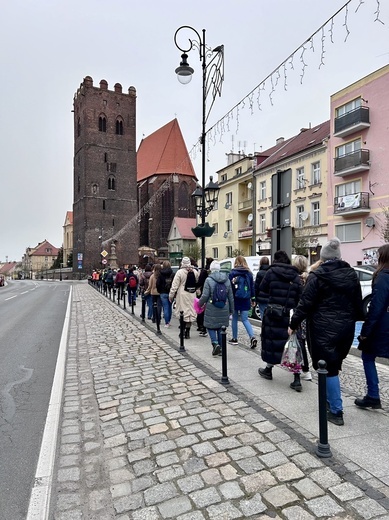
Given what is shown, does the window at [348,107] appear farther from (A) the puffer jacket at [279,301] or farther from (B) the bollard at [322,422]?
(B) the bollard at [322,422]

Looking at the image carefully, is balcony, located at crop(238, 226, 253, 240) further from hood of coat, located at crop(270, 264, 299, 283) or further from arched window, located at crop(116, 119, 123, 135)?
arched window, located at crop(116, 119, 123, 135)

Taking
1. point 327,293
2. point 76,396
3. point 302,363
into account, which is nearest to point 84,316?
point 76,396

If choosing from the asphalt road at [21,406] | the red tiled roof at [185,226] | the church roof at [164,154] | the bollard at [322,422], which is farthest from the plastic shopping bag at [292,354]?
the church roof at [164,154]

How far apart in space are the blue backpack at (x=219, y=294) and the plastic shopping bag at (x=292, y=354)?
1983 mm

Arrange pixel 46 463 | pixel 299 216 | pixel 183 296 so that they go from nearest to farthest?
pixel 46 463
pixel 183 296
pixel 299 216

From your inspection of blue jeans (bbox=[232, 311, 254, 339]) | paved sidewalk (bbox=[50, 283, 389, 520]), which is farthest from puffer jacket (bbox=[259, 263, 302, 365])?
blue jeans (bbox=[232, 311, 254, 339])

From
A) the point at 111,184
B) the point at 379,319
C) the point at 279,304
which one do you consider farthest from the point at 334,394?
the point at 111,184

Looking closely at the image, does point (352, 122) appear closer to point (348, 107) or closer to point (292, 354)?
point (348, 107)

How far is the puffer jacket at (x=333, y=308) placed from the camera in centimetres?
388

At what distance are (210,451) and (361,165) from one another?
26716 millimetres

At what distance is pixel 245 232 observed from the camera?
39906mm

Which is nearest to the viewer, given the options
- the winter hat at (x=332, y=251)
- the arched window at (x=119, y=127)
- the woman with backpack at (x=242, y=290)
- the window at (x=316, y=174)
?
the winter hat at (x=332, y=251)

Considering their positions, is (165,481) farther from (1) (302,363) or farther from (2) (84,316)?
(2) (84,316)

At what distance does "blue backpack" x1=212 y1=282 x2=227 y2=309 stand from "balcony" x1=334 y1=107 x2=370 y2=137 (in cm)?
2413
